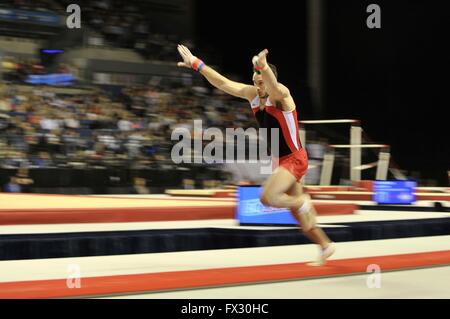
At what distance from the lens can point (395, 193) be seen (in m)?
12.5

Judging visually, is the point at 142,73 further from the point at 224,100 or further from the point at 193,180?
the point at 193,180

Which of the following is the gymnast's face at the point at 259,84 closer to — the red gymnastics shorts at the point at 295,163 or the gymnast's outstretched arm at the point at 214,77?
the gymnast's outstretched arm at the point at 214,77

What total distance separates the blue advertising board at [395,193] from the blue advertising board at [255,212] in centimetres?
446

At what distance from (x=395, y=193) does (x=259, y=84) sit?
7763mm

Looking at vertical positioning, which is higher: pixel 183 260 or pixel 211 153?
pixel 211 153

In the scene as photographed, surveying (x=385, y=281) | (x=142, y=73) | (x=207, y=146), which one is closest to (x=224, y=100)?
(x=142, y=73)

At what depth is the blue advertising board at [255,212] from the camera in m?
8.49

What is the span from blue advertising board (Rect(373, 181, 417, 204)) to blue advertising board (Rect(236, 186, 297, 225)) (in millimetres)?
4458

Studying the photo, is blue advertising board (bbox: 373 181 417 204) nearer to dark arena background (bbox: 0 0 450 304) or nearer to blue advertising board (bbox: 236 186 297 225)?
dark arena background (bbox: 0 0 450 304)

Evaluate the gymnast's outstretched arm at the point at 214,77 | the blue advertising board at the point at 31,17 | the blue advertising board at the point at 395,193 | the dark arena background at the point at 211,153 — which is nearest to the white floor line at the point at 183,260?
the dark arena background at the point at 211,153

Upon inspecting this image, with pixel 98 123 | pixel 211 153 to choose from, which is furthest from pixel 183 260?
pixel 211 153

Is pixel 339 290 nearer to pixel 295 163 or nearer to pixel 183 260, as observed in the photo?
pixel 295 163

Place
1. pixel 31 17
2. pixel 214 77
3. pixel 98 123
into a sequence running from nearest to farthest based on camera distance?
1. pixel 214 77
2. pixel 98 123
3. pixel 31 17
